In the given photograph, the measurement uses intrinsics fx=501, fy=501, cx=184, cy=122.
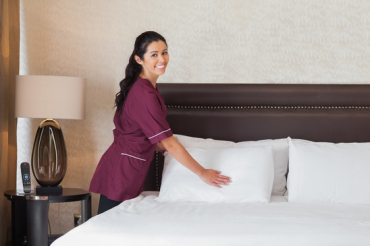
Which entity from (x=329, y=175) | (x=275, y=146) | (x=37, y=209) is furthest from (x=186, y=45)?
(x=37, y=209)

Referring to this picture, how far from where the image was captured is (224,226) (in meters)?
2.18

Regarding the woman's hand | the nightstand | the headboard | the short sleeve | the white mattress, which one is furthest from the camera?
the headboard

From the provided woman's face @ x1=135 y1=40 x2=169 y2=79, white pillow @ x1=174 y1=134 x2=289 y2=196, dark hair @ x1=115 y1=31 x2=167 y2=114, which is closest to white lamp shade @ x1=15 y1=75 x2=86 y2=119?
dark hair @ x1=115 y1=31 x2=167 y2=114

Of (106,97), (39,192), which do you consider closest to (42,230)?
(39,192)

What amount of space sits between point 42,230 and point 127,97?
98 centimetres

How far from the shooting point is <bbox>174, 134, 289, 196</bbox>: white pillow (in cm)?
322

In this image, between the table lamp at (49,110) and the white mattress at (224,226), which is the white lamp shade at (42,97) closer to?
the table lamp at (49,110)

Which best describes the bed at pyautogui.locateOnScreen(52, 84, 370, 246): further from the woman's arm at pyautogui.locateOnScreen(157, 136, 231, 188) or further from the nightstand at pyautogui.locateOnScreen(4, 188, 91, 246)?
the nightstand at pyautogui.locateOnScreen(4, 188, 91, 246)

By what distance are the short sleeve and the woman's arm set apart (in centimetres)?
6

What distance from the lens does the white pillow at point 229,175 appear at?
289 cm

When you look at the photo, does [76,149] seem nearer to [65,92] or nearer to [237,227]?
[65,92]

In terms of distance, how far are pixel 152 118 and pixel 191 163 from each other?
0.33 m

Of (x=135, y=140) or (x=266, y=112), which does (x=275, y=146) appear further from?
(x=135, y=140)

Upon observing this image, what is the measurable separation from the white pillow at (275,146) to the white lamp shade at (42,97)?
2.58 ft
